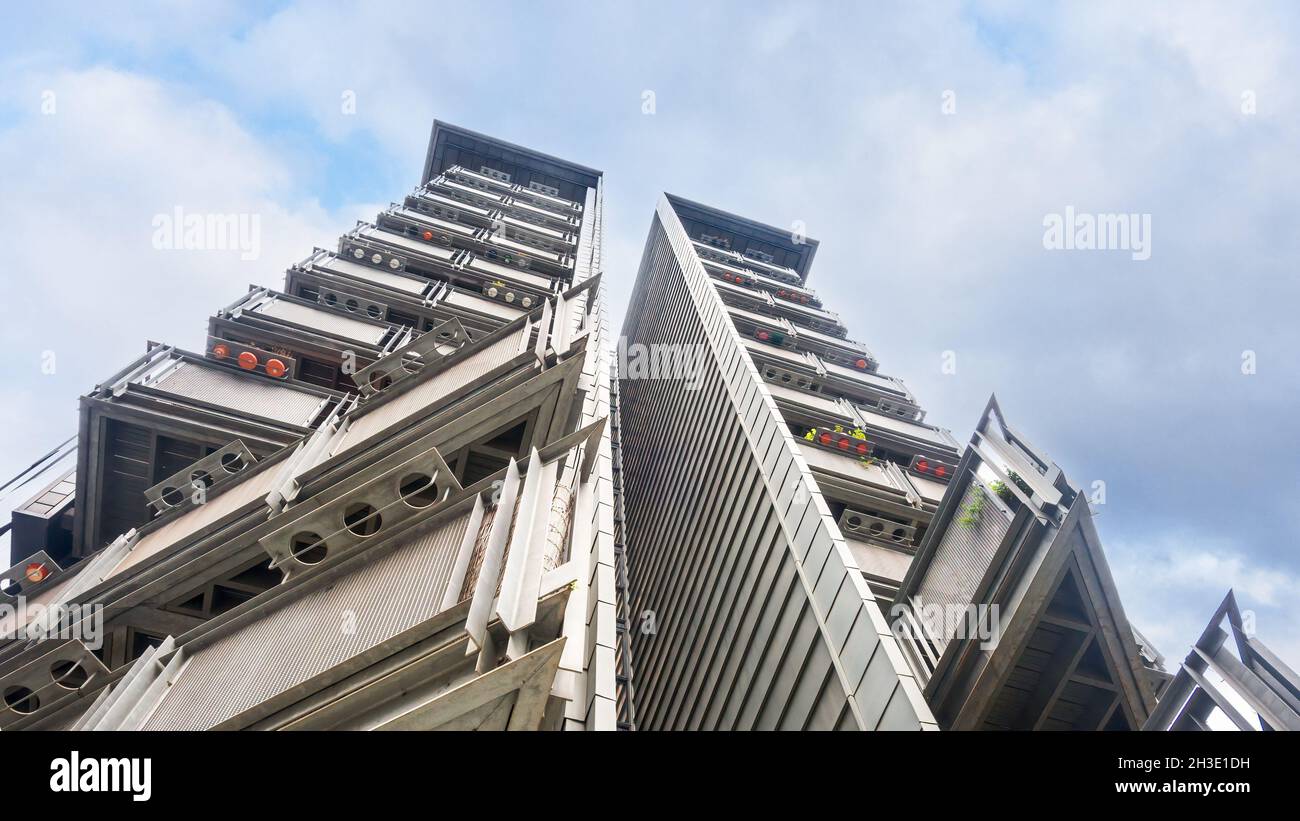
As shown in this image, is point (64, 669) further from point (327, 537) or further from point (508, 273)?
point (508, 273)

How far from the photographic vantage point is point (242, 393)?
11.8 m

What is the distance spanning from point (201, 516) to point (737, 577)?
10322 millimetres

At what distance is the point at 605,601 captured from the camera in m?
5.66

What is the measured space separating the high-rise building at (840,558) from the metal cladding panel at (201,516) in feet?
26.6

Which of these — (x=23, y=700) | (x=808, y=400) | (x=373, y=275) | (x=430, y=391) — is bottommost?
(x=23, y=700)

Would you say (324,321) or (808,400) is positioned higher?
(324,321)

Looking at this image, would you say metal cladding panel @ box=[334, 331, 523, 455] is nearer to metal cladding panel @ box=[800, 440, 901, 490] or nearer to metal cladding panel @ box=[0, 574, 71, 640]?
metal cladding panel @ box=[0, 574, 71, 640]

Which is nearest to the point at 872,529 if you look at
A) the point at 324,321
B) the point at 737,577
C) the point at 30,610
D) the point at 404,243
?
the point at 737,577

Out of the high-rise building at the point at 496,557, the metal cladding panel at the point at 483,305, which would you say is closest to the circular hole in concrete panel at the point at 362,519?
the high-rise building at the point at 496,557

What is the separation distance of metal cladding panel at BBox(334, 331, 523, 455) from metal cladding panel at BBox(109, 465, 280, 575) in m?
1.05

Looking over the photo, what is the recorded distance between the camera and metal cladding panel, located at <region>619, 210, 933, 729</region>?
9922 mm

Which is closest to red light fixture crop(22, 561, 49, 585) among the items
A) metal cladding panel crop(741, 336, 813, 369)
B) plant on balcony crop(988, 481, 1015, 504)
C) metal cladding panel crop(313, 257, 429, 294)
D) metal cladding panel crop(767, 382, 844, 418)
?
metal cladding panel crop(313, 257, 429, 294)

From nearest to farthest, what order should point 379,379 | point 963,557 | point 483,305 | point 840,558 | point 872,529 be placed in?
point 963,557
point 840,558
point 379,379
point 872,529
point 483,305

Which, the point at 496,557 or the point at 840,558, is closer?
the point at 496,557
